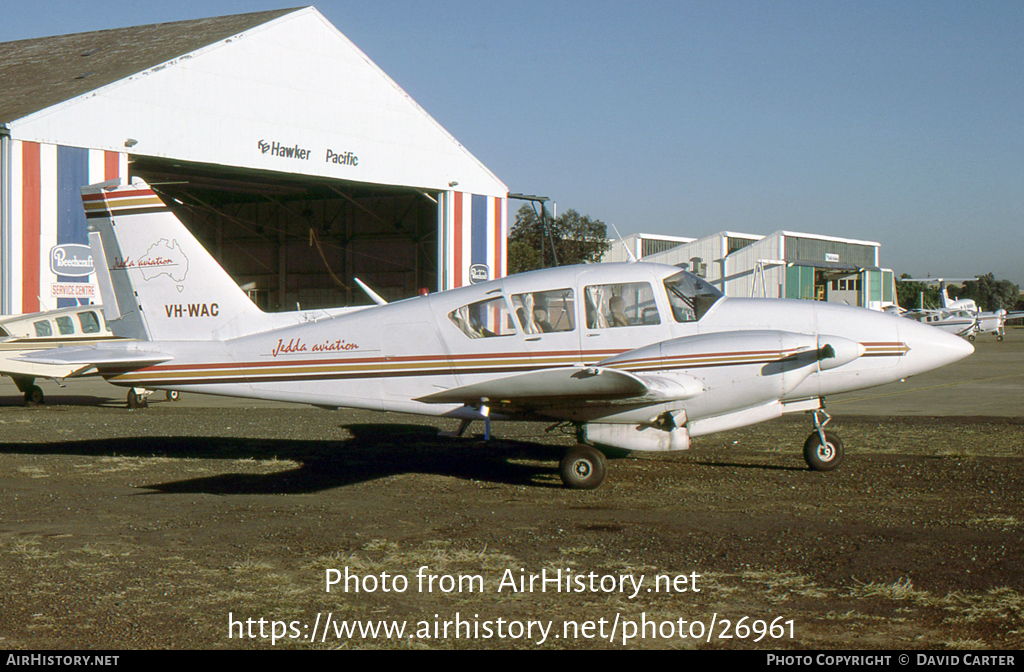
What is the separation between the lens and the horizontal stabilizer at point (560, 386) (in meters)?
7.84

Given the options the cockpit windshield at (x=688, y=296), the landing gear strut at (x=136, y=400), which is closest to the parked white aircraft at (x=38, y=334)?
the landing gear strut at (x=136, y=400)

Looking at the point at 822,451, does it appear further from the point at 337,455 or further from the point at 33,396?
the point at 33,396

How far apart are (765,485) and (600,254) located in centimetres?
6262

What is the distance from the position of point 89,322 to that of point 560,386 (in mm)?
13837

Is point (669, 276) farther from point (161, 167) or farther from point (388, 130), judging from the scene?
point (161, 167)

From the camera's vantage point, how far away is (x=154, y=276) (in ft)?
33.3

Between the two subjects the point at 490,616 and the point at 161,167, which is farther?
the point at 161,167

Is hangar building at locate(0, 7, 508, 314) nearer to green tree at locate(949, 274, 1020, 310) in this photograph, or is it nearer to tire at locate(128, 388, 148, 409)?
tire at locate(128, 388, 148, 409)

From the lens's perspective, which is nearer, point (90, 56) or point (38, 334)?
point (38, 334)

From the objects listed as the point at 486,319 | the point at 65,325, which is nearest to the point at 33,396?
the point at 65,325

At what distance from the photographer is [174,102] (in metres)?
24.0

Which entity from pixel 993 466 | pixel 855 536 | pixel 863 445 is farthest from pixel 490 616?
pixel 863 445

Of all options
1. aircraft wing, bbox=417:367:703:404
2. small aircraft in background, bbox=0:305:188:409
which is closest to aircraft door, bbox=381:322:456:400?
aircraft wing, bbox=417:367:703:404

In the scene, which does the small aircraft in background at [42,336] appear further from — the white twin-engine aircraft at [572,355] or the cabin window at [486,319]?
the cabin window at [486,319]
